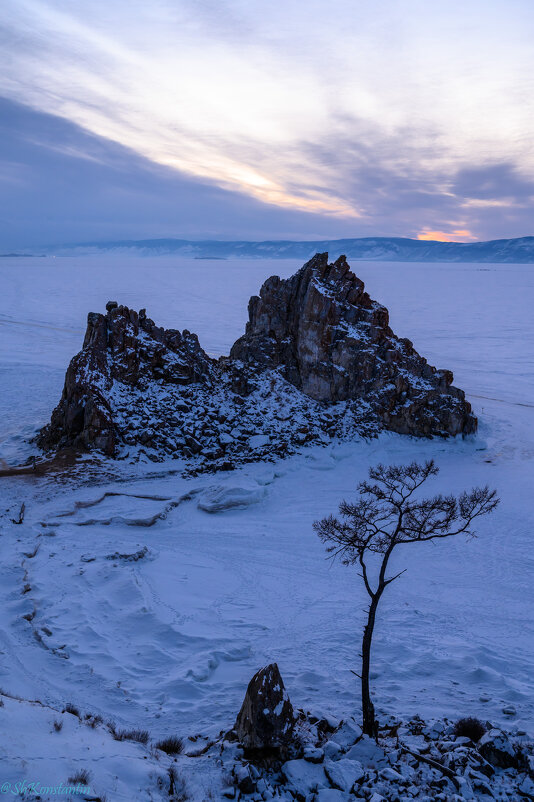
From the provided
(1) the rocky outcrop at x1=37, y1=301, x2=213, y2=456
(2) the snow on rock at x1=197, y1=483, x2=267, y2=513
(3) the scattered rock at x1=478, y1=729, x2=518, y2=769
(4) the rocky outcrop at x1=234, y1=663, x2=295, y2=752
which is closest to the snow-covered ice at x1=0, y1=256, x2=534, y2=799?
(2) the snow on rock at x1=197, y1=483, x2=267, y2=513

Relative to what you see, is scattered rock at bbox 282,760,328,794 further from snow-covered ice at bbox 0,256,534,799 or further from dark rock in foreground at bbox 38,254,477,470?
dark rock in foreground at bbox 38,254,477,470

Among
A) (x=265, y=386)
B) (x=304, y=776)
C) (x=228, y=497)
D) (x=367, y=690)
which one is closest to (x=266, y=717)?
(x=304, y=776)

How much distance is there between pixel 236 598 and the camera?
56.7ft

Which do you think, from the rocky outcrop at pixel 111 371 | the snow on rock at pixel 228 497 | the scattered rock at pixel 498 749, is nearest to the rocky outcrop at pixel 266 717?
the scattered rock at pixel 498 749

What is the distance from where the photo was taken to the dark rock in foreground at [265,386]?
27.7m

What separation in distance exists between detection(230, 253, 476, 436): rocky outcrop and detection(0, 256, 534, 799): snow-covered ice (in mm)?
1813

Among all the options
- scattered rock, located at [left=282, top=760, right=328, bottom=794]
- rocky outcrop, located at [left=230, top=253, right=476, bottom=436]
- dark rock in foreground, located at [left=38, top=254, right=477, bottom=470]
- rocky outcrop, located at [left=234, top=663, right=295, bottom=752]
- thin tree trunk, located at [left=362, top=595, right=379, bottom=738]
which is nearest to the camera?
scattered rock, located at [left=282, top=760, right=328, bottom=794]

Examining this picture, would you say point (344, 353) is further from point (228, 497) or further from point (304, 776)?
point (304, 776)

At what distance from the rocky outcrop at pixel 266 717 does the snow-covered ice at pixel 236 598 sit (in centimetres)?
159

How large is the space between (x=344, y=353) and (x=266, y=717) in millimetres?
22355

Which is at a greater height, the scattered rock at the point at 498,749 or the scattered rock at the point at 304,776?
the scattered rock at the point at 498,749

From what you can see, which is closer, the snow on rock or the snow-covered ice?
the snow-covered ice

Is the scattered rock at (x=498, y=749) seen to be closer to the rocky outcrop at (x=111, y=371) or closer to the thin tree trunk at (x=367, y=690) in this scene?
the thin tree trunk at (x=367, y=690)

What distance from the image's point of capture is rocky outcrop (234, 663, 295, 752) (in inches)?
413
